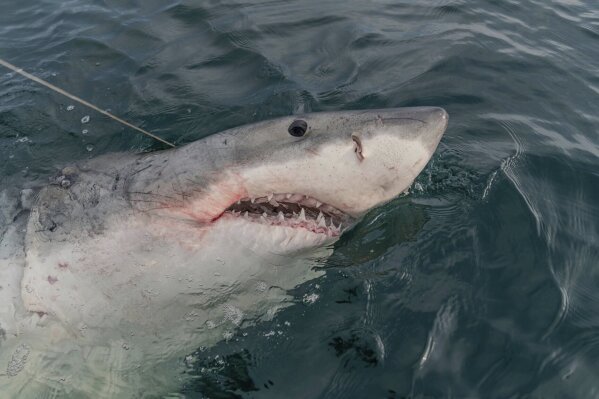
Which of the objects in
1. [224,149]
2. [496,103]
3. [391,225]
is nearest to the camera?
[224,149]

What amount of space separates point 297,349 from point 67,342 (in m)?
1.13

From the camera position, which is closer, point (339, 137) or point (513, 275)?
point (339, 137)

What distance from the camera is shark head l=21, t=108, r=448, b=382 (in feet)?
8.81

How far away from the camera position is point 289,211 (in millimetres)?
2807

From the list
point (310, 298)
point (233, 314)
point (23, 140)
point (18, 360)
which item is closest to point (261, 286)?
point (233, 314)

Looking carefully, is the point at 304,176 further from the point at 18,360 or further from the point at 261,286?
the point at 18,360

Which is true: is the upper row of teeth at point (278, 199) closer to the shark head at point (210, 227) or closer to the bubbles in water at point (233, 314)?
the shark head at point (210, 227)

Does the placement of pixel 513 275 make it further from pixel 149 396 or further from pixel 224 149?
pixel 149 396

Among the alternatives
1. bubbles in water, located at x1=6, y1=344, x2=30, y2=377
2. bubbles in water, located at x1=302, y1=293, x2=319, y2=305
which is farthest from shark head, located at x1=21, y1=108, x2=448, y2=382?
bubbles in water, located at x1=302, y1=293, x2=319, y2=305

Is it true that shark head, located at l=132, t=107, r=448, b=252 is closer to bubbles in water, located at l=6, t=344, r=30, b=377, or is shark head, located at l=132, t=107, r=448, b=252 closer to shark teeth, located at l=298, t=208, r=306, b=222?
shark teeth, located at l=298, t=208, r=306, b=222

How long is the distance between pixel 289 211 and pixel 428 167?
6.05 ft

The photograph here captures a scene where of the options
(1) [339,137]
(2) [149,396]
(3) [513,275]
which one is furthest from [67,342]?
(3) [513,275]

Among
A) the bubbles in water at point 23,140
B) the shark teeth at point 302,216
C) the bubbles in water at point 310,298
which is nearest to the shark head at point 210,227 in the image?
the shark teeth at point 302,216

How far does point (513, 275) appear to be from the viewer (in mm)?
3467
